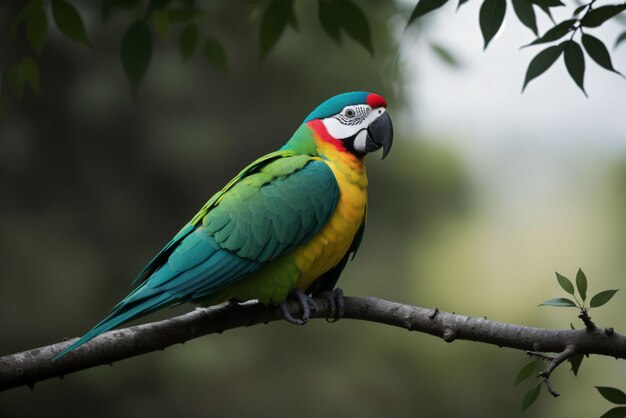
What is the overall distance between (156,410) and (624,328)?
2.45 meters

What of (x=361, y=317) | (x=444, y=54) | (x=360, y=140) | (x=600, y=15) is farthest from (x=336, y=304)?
(x=444, y=54)

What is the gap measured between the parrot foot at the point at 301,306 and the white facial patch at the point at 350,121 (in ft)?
1.24

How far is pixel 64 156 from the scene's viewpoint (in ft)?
9.74

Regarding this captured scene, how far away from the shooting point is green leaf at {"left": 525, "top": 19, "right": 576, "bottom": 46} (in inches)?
38.9

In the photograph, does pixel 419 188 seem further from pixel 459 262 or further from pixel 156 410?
Answer: pixel 156 410

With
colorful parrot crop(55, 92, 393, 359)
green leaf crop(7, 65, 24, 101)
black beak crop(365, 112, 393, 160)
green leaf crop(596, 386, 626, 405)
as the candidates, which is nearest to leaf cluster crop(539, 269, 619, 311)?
green leaf crop(596, 386, 626, 405)

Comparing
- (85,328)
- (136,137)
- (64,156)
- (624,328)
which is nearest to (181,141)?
(136,137)

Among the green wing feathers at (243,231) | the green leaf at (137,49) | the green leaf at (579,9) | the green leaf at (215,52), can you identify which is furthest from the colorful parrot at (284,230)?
the green leaf at (579,9)

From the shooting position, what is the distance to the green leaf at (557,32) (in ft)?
3.24

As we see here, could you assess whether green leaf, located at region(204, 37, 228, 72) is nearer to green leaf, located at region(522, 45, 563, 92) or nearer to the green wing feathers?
the green wing feathers

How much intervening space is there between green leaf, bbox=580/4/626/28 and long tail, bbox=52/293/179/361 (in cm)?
87

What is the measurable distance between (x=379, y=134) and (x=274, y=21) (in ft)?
1.29

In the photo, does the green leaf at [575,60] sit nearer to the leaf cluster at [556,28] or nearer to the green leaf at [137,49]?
the leaf cluster at [556,28]

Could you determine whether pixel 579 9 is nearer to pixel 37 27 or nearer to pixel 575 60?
pixel 575 60
